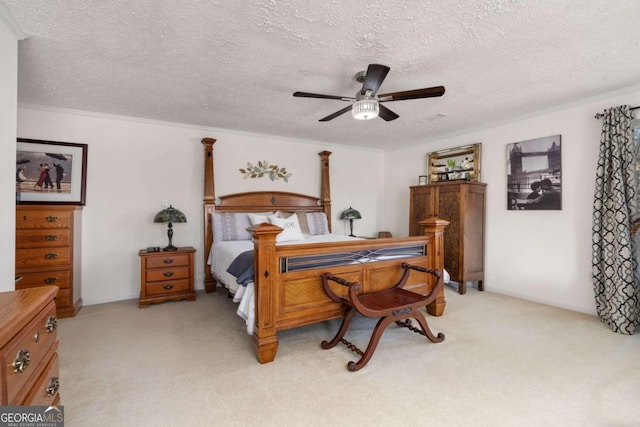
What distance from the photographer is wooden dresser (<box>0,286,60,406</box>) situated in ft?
2.65

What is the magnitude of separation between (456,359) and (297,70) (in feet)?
9.04

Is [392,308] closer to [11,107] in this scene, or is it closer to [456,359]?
[456,359]

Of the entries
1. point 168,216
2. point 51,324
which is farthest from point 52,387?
point 168,216

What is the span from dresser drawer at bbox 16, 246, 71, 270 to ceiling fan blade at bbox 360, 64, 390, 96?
3.56m

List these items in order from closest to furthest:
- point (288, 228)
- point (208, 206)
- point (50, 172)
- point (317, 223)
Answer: point (50, 172) < point (288, 228) < point (208, 206) < point (317, 223)

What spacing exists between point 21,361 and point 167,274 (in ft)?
9.93

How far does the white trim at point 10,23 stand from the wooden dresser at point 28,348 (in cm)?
190

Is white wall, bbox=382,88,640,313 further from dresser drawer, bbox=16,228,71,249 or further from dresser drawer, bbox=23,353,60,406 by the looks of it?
dresser drawer, bbox=16,228,71,249

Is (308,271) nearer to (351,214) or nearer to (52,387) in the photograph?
(52,387)

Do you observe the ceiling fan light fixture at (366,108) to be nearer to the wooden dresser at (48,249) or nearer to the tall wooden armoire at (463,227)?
the tall wooden armoire at (463,227)

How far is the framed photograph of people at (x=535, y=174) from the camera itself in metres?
3.58

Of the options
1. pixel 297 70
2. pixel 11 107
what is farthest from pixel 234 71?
pixel 11 107

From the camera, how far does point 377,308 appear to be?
7.60ft
